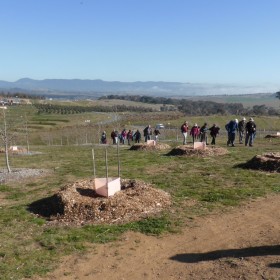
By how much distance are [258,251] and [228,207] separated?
3.11m

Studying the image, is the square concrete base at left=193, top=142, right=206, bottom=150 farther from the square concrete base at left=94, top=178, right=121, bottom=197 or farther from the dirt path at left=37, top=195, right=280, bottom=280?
the dirt path at left=37, top=195, right=280, bottom=280

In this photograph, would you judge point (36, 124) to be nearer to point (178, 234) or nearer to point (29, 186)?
point (29, 186)

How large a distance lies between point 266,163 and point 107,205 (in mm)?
7859

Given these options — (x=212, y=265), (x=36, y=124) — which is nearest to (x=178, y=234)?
(x=212, y=265)

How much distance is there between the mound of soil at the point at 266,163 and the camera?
15.6 m

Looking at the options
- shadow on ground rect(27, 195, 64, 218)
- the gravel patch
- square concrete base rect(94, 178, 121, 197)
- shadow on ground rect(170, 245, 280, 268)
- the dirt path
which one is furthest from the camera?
the gravel patch

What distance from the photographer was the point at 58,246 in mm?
9016

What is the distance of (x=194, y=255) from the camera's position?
27.0 feet

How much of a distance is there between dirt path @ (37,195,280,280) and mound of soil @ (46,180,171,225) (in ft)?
4.06

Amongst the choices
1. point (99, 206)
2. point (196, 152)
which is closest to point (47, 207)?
point (99, 206)

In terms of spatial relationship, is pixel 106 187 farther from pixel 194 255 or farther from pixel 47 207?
pixel 194 255

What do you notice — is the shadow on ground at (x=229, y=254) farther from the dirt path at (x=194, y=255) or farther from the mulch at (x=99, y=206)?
the mulch at (x=99, y=206)

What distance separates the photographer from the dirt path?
24.6 ft

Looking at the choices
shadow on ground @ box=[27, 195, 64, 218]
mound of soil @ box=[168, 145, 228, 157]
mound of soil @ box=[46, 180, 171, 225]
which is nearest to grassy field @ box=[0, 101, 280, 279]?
shadow on ground @ box=[27, 195, 64, 218]
